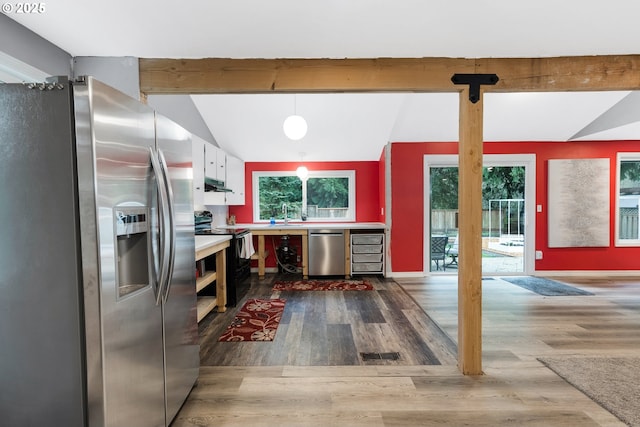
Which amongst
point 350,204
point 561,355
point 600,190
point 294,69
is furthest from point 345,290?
point 600,190

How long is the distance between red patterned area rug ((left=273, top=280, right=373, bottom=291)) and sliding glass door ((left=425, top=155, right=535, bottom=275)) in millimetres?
1255

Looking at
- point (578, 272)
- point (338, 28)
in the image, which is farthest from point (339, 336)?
point (578, 272)

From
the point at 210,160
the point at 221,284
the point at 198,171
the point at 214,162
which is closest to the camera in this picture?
the point at 221,284

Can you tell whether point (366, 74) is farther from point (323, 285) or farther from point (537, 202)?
point (537, 202)

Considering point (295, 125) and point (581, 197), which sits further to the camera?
point (581, 197)

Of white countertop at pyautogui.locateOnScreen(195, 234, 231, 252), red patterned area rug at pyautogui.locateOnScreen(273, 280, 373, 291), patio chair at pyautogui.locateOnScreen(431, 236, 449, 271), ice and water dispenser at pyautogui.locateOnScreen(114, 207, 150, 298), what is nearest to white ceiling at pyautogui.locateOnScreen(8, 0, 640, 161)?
ice and water dispenser at pyautogui.locateOnScreen(114, 207, 150, 298)

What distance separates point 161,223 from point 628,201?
23.1 feet

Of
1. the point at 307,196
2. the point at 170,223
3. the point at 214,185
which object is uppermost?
the point at 214,185

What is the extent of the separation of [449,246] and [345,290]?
2013 mm

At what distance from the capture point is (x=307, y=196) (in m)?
6.03

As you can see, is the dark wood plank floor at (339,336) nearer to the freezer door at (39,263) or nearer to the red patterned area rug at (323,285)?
the red patterned area rug at (323,285)

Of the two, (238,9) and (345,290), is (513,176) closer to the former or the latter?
(345,290)

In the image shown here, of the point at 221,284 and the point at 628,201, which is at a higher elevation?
the point at 628,201

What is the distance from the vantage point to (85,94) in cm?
114
